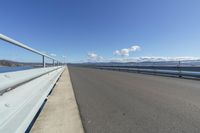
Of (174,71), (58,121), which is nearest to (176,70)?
(174,71)

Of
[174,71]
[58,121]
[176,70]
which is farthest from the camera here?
[174,71]

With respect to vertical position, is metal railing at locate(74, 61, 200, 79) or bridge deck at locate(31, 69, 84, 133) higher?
metal railing at locate(74, 61, 200, 79)

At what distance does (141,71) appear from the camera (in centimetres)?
1870

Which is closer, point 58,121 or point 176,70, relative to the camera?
point 58,121

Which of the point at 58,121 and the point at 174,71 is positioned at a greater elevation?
the point at 174,71

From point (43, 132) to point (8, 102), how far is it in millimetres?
1097

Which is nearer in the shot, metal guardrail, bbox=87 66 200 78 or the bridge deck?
the bridge deck

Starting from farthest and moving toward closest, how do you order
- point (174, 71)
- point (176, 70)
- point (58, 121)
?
point (174, 71) → point (176, 70) → point (58, 121)

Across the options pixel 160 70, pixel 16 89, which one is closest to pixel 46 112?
pixel 16 89

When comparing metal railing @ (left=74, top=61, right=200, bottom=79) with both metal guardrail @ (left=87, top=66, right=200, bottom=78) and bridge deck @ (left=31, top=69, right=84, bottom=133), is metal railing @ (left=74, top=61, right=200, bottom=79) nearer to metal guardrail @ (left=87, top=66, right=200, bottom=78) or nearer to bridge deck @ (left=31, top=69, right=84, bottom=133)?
metal guardrail @ (left=87, top=66, right=200, bottom=78)

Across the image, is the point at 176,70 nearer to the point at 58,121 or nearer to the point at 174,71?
the point at 174,71

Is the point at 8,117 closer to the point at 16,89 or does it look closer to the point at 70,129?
the point at 16,89

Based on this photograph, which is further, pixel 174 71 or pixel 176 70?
pixel 174 71

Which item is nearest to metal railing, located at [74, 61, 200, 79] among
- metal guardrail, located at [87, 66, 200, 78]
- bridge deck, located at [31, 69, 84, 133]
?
metal guardrail, located at [87, 66, 200, 78]
